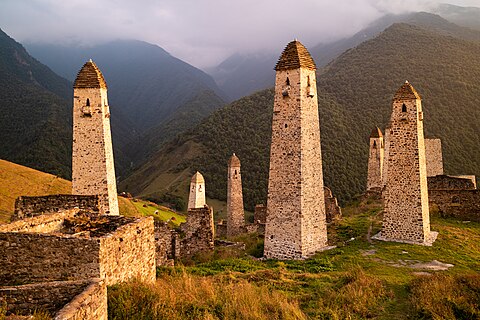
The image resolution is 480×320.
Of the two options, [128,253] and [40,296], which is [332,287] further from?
[40,296]

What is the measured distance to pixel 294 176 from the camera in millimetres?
15906

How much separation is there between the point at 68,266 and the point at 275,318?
378 cm

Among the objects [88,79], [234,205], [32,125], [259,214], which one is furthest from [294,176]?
[32,125]

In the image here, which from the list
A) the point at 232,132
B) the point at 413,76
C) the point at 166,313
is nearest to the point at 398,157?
the point at 166,313

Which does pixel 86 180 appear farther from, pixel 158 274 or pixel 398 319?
pixel 398 319

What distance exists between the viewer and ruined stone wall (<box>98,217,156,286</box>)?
21.2 feet

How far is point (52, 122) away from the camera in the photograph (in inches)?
2324

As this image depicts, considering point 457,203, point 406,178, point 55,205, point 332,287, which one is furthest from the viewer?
point 457,203

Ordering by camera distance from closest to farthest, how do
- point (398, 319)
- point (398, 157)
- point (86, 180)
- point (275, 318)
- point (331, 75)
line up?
1. point (275, 318)
2. point (398, 319)
3. point (86, 180)
4. point (398, 157)
5. point (331, 75)

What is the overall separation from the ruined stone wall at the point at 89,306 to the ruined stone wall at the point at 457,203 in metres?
22.3

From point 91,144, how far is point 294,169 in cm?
775

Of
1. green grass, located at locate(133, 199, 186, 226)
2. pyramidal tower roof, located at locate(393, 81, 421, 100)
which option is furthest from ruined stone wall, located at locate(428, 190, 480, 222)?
green grass, located at locate(133, 199, 186, 226)

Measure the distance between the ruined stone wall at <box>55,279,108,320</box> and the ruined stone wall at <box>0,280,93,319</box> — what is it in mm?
182

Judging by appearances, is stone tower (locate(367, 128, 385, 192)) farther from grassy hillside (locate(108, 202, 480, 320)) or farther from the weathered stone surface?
the weathered stone surface
